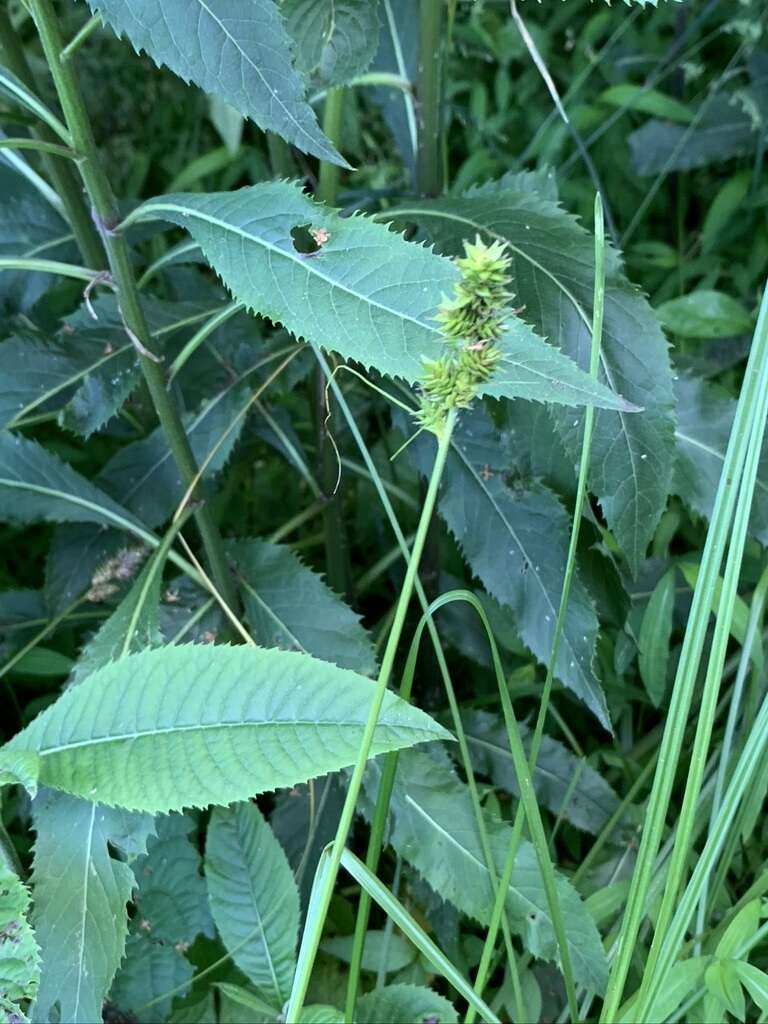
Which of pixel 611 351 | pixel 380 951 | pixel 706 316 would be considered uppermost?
pixel 611 351

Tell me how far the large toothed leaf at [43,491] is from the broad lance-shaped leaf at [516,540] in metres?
0.27

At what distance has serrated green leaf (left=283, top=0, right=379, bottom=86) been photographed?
627 millimetres

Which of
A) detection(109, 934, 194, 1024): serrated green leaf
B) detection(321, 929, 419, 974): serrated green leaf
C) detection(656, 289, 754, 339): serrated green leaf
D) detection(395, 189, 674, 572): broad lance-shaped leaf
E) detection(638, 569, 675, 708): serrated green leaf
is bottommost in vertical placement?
detection(321, 929, 419, 974): serrated green leaf

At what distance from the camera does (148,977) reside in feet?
2.33

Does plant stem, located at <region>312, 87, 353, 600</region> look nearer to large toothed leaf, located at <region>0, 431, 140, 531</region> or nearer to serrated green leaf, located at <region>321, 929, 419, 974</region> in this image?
large toothed leaf, located at <region>0, 431, 140, 531</region>

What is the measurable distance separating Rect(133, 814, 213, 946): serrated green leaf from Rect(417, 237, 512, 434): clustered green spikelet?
1.81 feet

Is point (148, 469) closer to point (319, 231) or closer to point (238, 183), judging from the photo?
point (319, 231)

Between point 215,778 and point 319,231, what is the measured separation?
323mm

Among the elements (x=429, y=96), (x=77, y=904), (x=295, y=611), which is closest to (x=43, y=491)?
(x=295, y=611)

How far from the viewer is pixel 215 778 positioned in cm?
53

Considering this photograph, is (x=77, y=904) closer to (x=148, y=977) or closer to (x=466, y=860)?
(x=148, y=977)

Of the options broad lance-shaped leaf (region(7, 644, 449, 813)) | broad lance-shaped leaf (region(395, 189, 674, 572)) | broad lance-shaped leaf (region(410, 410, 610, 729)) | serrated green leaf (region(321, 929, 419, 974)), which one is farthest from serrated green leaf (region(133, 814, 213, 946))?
broad lance-shaped leaf (region(395, 189, 674, 572))

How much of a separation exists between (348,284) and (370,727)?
0.84 ft

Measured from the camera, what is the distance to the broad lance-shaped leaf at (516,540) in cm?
68
